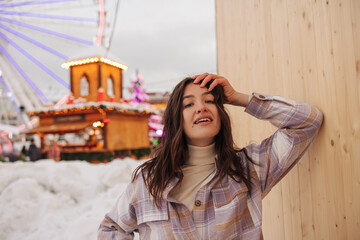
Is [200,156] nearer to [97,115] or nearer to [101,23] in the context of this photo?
[97,115]

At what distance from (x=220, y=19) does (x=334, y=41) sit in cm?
135

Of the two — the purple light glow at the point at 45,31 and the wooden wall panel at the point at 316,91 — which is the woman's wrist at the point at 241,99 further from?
the purple light glow at the point at 45,31

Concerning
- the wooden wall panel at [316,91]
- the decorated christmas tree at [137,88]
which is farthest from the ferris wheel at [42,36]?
the wooden wall panel at [316,91]

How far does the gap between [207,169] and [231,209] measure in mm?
176

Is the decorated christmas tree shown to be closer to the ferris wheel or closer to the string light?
the ferris wheel

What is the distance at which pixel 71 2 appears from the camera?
9.23 meters

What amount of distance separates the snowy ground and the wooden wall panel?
177 centimetres

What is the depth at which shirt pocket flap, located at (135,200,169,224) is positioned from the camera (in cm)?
95

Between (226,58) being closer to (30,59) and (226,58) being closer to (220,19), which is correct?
(220,19)

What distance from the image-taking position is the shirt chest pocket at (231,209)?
912mm

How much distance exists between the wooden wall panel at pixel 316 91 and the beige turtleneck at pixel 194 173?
0.39 m

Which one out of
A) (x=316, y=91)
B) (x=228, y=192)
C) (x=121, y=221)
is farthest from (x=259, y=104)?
(x=121, y=221)

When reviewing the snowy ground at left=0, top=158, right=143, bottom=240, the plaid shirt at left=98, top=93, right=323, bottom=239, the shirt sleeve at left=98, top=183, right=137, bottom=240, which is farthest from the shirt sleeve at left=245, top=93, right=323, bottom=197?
the snowy ground at left=0, top=158, right=143, bottom=240

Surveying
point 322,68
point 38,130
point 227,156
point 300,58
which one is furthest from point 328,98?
point 38,130
